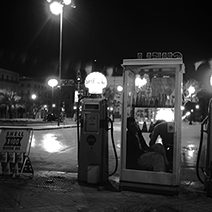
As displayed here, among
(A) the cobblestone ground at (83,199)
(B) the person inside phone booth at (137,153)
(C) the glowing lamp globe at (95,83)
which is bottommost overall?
(A) the cobblestone ground at (83,199)

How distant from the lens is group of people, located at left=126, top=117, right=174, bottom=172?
6887 mm

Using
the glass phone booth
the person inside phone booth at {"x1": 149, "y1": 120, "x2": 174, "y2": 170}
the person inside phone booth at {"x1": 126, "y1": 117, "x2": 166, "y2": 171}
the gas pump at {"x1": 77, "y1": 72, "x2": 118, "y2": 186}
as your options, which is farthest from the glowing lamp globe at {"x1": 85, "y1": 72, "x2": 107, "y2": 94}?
the person inside phone booth at {"x1": 149, "y1": 120, "x2": 174, "y2": 170}

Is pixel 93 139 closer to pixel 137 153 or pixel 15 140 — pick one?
pixel 137 153

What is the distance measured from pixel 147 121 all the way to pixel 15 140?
3.31 meters

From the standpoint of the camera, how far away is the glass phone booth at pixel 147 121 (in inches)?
261

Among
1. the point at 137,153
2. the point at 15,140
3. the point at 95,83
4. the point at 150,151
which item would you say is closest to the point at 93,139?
the point at 137,153

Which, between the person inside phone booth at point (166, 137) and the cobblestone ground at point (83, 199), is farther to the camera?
the person inside phone booth at point (166, 137)

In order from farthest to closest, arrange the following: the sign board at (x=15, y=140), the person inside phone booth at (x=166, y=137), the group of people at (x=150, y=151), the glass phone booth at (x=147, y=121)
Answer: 1. the sign board at (x=15, y=140)
2. the person inside phone booth at (x=166, y=137)
3. the group of people at (x=150, y=151)
4. the glass phone booth at (x=147, y=121)

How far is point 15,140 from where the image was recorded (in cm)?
779

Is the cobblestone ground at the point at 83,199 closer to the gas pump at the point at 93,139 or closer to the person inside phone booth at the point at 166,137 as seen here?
the gas pump at the point at 93,139

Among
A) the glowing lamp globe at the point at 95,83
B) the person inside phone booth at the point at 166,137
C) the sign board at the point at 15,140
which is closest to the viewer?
the person inside phone booth at the point at 166,137

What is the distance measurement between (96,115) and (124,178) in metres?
1.56

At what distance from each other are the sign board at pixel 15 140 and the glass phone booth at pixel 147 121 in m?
2.44

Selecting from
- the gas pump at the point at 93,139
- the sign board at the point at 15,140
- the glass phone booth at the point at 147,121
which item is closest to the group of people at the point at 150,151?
the glass phone booth at the point at 147,121
